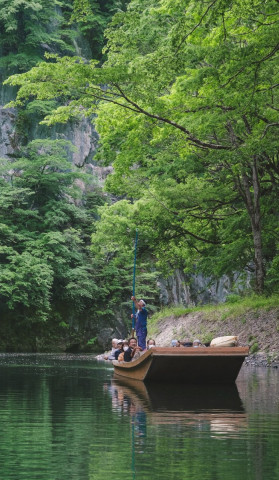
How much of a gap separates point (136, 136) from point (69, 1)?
135 feet

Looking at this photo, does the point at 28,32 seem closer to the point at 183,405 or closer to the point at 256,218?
the point at 256,218

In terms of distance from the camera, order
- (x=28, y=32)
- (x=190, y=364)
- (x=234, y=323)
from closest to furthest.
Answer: (x=190, y=364), (x=234, y=323), (x=28, y=32)

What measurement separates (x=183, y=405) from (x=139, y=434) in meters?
Answer: 3.25

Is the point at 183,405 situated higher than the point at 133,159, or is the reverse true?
the point at 133,159

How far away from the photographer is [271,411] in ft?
32.3

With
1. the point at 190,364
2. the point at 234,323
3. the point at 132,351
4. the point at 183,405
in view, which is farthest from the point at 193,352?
the point at 234,323

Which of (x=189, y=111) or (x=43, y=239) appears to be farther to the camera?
(x=43, y=239)

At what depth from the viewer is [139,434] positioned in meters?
7.53

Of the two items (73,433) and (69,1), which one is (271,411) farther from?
(69,1)

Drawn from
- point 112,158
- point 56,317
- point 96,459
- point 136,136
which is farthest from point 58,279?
point 96,459

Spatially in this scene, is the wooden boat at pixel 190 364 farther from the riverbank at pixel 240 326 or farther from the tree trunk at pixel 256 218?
the tree trunk at pixel 256 218

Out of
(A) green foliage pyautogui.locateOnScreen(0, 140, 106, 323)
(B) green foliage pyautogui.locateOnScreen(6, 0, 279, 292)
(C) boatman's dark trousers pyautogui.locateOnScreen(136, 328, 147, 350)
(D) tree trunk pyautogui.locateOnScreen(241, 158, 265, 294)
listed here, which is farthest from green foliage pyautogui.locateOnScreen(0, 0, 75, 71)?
(C) boatman's dark trousers pyautogui.locateOnScreen(136, 328, 147, 350)

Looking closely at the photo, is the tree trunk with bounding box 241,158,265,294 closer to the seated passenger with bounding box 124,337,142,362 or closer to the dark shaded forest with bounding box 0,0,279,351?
the dark shaded forest with bounding box 0,0,279,351

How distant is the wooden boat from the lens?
14.4 meters
